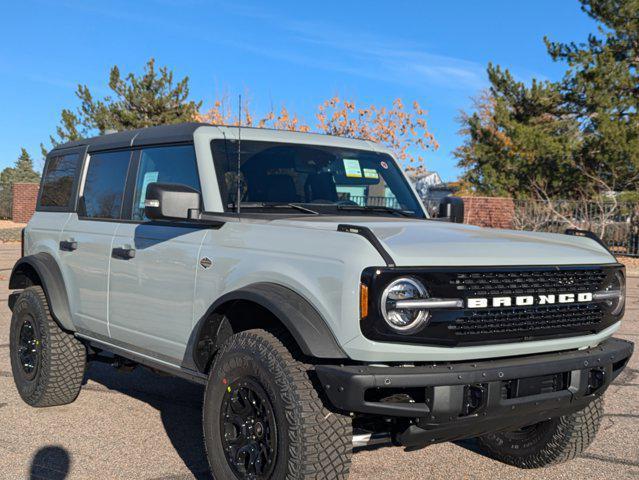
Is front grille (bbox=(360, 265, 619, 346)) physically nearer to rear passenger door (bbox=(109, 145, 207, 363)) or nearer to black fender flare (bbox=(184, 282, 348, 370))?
black fender flare (bbox=(184, 282, 348, 370))

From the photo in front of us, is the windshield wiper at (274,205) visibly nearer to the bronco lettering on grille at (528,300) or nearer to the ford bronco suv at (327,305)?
the ford bronco suv at (327,305)

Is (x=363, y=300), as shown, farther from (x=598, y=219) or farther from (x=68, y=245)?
(x=598, y=219)

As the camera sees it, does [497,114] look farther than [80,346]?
Yes

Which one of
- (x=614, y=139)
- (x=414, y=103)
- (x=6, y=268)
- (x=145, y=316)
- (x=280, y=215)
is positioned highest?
(x=414, y=103)

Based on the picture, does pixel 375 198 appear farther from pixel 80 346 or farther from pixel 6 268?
pixel 6 268

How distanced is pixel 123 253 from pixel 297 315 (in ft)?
5.86

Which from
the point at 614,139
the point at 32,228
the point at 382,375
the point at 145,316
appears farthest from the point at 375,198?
the point at 614,139

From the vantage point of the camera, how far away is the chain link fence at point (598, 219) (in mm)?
23031

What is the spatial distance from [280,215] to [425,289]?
128 centimetres

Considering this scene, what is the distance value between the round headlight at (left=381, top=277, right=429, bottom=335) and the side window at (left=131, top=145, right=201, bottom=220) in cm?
167

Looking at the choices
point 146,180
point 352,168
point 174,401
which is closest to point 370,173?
point 352,168

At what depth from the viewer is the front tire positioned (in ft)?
10.2

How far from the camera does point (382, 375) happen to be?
3006 millimetres

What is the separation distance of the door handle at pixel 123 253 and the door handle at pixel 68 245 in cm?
63
